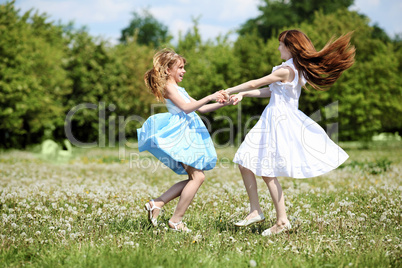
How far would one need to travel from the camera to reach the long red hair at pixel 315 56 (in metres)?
5.07

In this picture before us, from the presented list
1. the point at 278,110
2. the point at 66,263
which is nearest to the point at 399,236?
the point at 278,110

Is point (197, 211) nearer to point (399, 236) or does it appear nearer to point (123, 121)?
point (399, 236)

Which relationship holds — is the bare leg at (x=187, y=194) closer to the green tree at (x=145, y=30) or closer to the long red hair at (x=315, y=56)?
the long red hair at (x=315, y=56)

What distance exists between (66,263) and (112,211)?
2.14 m

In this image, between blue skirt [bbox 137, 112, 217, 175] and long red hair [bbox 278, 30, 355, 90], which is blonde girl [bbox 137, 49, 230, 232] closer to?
blue skirt [bbox 137, 112, 217, 175]

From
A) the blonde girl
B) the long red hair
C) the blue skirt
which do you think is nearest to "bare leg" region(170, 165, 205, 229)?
the blonde girl

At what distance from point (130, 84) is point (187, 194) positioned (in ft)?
89.8

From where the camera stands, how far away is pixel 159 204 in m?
5.23

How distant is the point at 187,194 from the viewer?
5.07 meters

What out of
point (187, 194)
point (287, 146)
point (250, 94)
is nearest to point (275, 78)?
point (250, 94)

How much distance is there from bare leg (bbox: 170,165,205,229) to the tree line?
20.9m

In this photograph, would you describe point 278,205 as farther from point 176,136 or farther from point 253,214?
point 176,136

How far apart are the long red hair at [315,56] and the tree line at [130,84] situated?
20.1 metres

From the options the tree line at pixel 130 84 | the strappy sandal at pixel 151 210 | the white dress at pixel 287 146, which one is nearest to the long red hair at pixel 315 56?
the white dress at pixel 287 146
